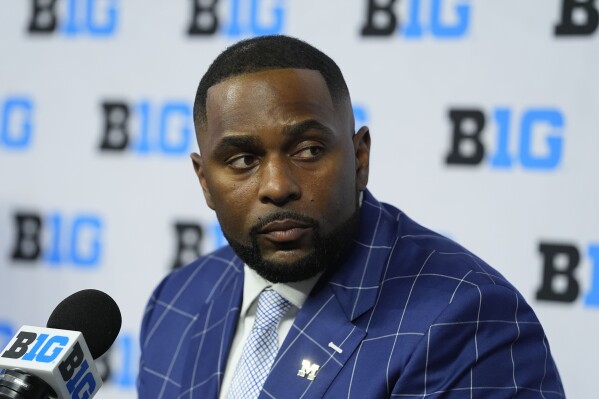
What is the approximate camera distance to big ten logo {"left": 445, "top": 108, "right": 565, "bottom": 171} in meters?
2.26

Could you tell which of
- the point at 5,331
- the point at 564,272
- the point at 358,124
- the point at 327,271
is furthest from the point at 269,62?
the point at 5,331

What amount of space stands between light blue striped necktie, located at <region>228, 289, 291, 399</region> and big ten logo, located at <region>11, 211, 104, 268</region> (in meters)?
1.32

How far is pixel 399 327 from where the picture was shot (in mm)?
1453

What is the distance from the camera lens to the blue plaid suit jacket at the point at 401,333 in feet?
4.56

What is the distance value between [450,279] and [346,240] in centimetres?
19

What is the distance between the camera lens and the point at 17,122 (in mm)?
2883

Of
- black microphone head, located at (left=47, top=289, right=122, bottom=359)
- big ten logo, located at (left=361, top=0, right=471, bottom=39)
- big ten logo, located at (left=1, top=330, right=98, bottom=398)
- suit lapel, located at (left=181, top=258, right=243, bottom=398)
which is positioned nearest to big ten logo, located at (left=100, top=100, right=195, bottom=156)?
big ten logo, located at (left=361, top=0, right=471, bottom=39)

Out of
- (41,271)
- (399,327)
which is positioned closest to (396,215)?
(399,327)

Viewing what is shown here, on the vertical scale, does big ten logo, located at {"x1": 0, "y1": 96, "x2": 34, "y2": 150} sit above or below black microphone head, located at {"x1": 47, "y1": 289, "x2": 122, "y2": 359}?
above

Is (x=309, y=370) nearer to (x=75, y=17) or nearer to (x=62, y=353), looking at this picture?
(x=62, y=353)

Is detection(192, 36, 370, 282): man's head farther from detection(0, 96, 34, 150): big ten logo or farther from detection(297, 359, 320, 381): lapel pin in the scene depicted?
detection(0, 96, 34, 150): big ten logo

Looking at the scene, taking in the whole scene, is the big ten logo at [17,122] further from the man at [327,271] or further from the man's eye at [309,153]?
the man's eye at [309,153]

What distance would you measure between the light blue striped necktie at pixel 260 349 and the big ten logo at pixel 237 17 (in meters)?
1.16

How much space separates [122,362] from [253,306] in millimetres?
1233
